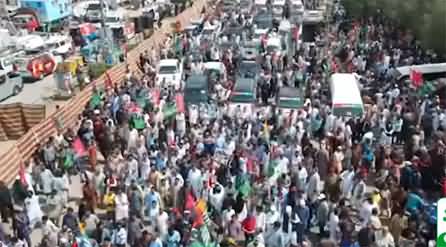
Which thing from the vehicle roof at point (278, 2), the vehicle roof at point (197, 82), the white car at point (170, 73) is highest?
the vehicle roof at point (197, 82)

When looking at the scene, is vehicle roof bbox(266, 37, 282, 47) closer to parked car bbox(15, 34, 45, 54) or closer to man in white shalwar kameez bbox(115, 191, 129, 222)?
parked car bbox(15, 34, 45, 54)

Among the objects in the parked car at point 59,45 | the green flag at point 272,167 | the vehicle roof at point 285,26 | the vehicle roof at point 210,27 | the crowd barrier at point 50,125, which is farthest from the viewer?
the parked car at point 59,45

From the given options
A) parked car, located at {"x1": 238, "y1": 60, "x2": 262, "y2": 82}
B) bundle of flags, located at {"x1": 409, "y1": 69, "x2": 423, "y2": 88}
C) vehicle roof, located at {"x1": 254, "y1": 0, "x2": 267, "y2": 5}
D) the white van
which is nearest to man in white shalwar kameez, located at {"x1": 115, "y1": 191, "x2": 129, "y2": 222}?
the white van

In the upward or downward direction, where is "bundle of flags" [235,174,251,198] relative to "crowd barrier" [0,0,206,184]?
upward

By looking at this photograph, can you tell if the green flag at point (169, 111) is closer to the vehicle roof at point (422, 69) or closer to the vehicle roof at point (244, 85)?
the vehicle roof at point (244, 85)

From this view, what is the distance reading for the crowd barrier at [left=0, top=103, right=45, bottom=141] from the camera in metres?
21.5

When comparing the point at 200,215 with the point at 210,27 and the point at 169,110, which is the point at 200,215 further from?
the point at 210,27

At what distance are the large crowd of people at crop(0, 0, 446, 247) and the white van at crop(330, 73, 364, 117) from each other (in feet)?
1.11

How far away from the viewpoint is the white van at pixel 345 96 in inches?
780

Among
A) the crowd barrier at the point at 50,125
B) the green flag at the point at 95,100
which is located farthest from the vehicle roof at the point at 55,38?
the green flag at the point at 95,100

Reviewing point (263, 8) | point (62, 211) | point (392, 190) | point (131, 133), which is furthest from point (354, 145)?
point (263, 8)

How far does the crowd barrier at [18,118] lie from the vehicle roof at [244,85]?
575 centimetres

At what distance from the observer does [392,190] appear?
45.7 ft

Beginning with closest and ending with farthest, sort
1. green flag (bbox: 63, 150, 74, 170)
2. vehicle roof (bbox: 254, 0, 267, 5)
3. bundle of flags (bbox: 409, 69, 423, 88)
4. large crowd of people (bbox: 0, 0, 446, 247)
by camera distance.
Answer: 1. large crowd of people (bbox: 0, 0, 446, 247)
2. green flag (bbox: 63, 150, 74, 170)
3. bundle of flags (bbox: 409, 69, 423, 88)
4. vehicle roof (bbox: 254, 0, 267, 5)
